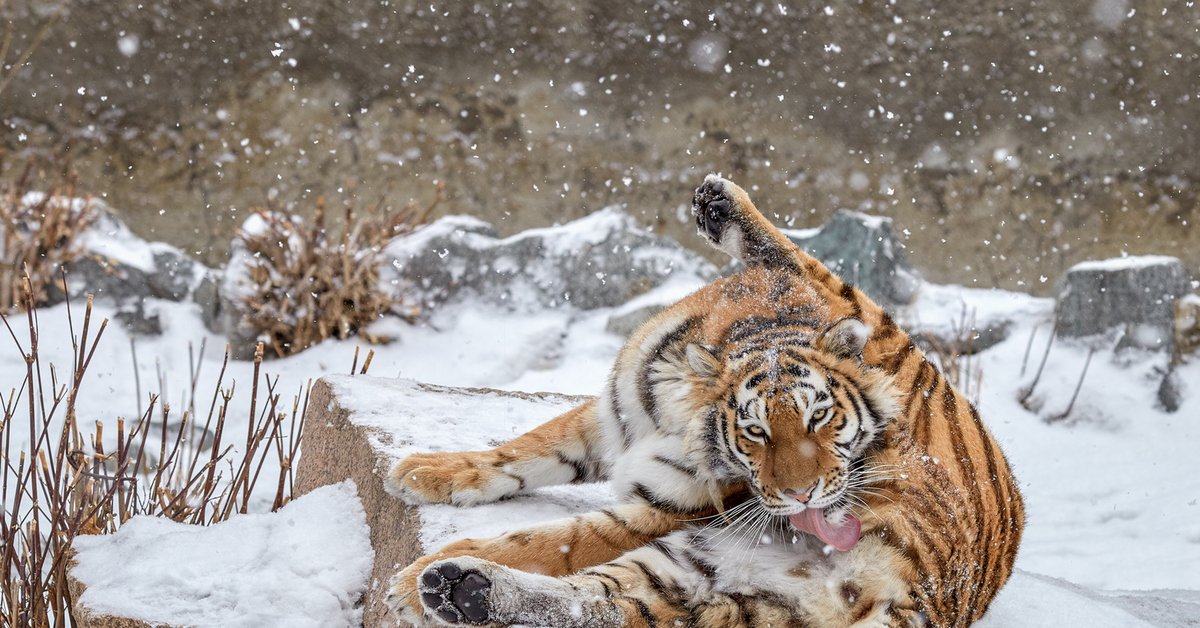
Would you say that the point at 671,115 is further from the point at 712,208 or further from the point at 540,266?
the point at 712,208

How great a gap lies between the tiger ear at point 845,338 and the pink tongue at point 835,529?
246mm

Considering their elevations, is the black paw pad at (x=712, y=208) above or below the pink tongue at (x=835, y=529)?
above

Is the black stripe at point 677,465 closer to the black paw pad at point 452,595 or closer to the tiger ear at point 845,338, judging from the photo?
the tiger ear at point 845,338

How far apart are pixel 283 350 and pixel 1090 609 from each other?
427cm

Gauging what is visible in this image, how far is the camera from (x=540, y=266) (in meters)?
5.45

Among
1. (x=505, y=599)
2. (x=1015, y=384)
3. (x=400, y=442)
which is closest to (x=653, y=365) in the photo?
(x=505, y=599)

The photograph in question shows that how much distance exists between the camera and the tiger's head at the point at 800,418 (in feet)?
4.13

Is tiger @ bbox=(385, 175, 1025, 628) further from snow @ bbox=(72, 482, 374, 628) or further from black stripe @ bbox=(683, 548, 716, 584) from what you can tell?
snow @ bbox=(72, 482, 374, 628)

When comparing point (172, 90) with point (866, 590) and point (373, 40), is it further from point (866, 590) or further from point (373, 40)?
point (866, 590)

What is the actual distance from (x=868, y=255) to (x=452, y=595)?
4.84 metres

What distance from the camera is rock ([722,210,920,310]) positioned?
559 cm

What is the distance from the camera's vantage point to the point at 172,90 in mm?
7363

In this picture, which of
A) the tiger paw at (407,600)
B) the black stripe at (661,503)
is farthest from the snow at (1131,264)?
the tiger paw at (407,600)

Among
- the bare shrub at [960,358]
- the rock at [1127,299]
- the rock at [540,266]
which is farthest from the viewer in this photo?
the rock at [540,266]
